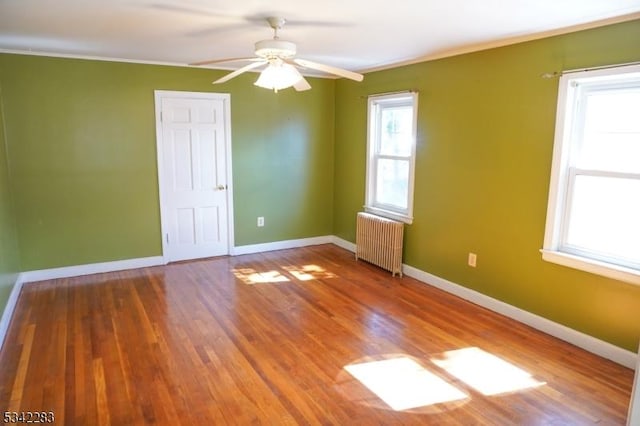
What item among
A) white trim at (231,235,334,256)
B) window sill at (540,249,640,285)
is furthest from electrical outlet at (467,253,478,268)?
white trim at (231,235,334,256)

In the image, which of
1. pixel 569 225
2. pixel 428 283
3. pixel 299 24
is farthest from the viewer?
pixel 428 283

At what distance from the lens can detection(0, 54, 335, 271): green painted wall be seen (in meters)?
4.30

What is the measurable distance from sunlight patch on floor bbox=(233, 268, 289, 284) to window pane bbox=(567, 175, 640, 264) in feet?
9.13

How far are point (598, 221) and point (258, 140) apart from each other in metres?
3.79

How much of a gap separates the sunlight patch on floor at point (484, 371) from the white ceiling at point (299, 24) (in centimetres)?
228

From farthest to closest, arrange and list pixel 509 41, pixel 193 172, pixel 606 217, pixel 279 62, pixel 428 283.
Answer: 1. pixel 193 172
2. pixel 428 283
3. pixel 509 41
4. pixel 606 217
5. pixel 279 62

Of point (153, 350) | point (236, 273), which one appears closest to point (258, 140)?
point (236, 273)

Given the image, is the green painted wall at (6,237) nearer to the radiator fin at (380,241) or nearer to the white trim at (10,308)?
the white trim at (10,308)

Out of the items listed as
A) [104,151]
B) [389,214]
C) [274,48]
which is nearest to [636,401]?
[274,48]

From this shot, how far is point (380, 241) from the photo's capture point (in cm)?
498

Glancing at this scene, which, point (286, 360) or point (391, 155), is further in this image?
point (391, 155)

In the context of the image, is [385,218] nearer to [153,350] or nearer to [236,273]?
[236,273]

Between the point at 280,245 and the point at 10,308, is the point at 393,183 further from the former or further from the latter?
the point at 10,308

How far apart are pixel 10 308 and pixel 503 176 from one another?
14.1 feet
